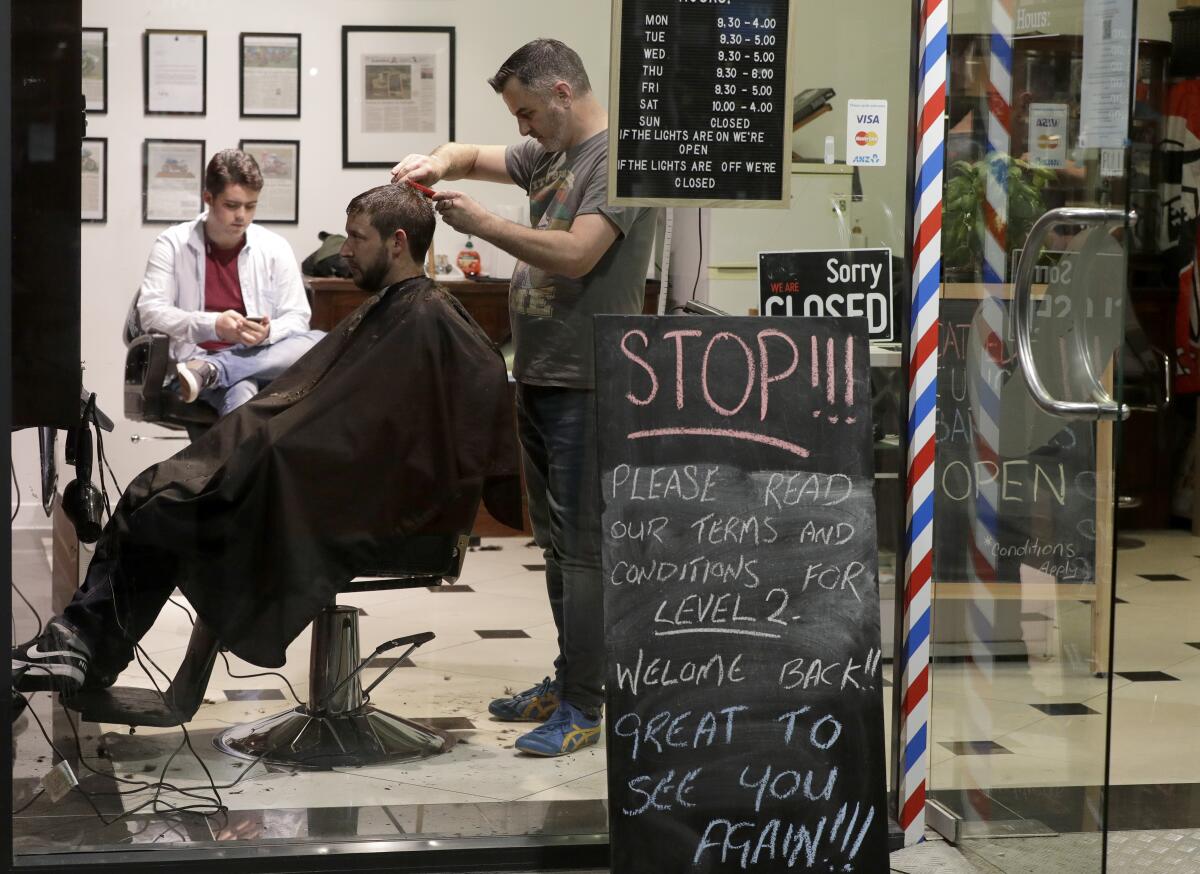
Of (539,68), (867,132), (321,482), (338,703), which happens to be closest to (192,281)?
(321,482)

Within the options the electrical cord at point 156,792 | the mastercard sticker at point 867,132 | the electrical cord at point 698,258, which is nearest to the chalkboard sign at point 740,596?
the electrical cord at point 698,258

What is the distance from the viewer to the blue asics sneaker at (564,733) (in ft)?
9.25

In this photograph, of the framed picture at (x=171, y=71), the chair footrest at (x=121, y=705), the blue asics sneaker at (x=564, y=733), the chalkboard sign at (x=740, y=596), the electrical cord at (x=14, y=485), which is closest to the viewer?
the chalkboard sign at (x=740, y=596)

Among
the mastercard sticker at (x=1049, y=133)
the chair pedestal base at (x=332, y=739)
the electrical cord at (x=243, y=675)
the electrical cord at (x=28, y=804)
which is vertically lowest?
the electrical cord at (x=28, y=804)

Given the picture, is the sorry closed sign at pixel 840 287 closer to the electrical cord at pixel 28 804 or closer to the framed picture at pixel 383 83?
the framed picture at pixel 383 83

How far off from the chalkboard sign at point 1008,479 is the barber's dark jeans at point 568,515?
2.09 feet

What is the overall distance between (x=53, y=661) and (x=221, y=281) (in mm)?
764

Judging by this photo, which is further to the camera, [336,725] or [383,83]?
[336,725]

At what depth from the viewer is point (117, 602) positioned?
8.92 ft

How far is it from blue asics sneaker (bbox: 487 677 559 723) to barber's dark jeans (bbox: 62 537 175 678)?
0.66 meters

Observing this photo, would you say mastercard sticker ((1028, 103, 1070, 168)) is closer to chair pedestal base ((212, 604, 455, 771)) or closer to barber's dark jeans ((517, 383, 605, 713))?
barber's dark jeans ((517, 383, 605, 713))

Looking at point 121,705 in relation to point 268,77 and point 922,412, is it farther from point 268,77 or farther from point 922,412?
point 922,412

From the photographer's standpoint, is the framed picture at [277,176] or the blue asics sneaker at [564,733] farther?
the blue asics sneaker at [564,733]

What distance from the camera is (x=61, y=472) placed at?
264 centimetres
